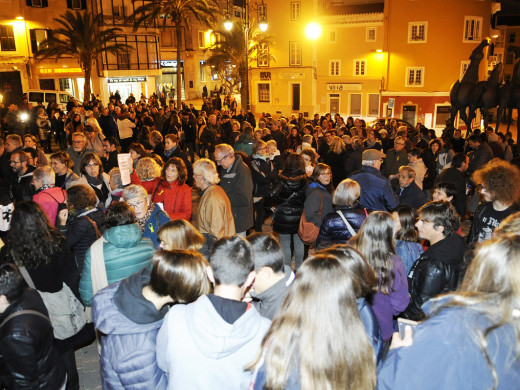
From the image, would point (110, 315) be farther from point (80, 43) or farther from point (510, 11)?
point (510, 11)

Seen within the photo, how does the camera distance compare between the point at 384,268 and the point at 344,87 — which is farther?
the point at 344,87

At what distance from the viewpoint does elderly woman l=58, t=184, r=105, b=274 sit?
471 centimetres

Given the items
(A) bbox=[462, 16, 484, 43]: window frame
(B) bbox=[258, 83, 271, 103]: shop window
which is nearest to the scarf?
(A) bbox=[462, 16, 484, 43]: window frame

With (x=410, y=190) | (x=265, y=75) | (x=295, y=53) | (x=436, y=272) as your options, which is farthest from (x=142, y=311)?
(x=265, y=75)

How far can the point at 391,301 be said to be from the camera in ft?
11.6

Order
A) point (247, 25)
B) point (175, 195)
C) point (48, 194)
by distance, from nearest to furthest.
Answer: point (48, 194) < point (175, 195) < point (247, 25)

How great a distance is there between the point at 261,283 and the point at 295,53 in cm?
3818

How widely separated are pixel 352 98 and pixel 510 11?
12851mm

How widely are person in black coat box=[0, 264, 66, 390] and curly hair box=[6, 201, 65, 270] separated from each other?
820mm

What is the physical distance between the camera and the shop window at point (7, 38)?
107ft

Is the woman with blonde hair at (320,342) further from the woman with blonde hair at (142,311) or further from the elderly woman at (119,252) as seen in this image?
the elderly woman at (119,252)

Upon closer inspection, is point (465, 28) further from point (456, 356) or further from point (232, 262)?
point (456, 356)

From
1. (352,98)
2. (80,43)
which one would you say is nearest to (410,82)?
(352,98)

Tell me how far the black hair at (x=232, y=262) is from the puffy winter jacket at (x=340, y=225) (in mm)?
2303
